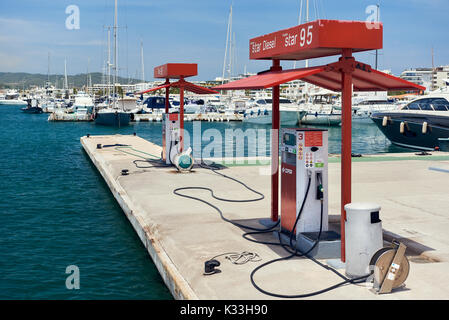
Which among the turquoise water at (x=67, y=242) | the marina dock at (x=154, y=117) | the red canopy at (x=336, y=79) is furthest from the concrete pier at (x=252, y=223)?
the marina dock at (x=154, y=117)

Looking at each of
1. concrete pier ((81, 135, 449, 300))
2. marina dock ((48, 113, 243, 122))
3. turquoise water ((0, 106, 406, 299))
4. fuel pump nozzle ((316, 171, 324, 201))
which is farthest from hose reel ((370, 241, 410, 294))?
marina dock ((48, 113, 243, 122))

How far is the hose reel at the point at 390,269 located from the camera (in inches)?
256

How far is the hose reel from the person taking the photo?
21.3ft

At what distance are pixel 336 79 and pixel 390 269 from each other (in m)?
3.63

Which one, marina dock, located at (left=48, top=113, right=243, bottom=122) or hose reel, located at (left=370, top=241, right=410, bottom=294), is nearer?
hose reel, located at (left=370, top=241, right=410, bottom=294)

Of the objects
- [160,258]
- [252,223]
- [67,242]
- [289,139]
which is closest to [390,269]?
[289,139]

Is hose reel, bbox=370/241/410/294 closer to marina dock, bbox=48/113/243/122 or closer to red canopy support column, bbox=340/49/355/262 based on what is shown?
red canopy support column, bbox=340/49/355/262

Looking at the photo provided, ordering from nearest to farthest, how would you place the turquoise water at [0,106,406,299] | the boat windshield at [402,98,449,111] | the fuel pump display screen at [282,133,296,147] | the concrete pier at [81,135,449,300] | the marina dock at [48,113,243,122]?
the concrete pier at [81,135,449,300]
the fuel pump display screen at [282,133,296,147]
the turquoise water at [0,106,406,299]
the boat windshield at [402,98,449,111]
the marina dock at [48,113,243,122]

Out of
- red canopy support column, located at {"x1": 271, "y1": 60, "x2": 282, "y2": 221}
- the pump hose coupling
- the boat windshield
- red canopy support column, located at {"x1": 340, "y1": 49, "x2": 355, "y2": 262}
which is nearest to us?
red canopy support column, located at {"x1": 340, "y1": 49, "x2": 355, "y2": 262}

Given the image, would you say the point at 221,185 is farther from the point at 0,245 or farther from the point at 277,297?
the point at 277,297

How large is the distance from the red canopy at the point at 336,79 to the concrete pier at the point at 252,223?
259cm

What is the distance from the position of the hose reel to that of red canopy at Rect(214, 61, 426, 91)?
2219mm

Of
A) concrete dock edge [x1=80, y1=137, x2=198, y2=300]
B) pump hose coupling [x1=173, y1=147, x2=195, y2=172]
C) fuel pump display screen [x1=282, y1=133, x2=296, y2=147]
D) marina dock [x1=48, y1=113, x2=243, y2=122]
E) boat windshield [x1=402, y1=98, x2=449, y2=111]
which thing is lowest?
concrete dock edge [x1=80, y1=137, x2=198, y2=300]

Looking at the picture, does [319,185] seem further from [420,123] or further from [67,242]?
[420,123]
